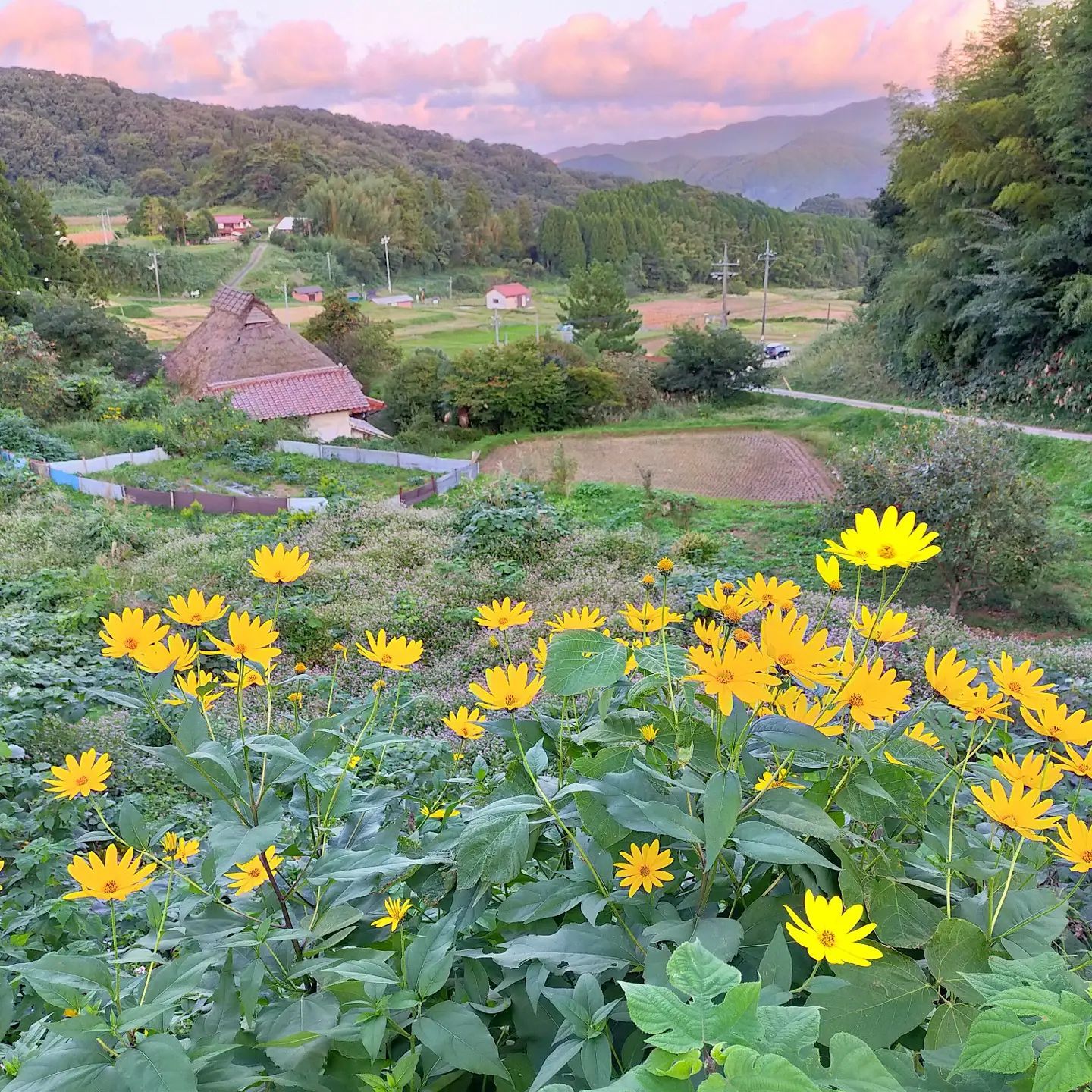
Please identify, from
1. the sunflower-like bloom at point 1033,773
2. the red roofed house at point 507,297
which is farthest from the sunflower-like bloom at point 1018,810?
the red roofed house at point 507,297

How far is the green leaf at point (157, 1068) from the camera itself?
2.07 feet

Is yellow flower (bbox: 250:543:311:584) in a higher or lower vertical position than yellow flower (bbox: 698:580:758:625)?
higher

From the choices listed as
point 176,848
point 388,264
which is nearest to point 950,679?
point 176,848

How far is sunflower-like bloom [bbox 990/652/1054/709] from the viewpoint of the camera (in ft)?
2.84

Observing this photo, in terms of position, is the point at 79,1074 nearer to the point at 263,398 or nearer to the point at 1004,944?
the point at 1004,944

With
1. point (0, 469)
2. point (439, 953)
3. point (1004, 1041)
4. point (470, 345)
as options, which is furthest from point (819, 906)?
point (470, 345)

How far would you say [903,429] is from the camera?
8.88 metres

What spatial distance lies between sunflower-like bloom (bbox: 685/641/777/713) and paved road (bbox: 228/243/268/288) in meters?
46.8

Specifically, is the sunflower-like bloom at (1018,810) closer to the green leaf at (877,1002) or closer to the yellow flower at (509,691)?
the green leaf at (877,1002)

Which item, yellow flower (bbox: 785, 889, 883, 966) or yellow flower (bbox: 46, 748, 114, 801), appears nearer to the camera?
yellow flower (bbox: 785, 889, 883, 966)

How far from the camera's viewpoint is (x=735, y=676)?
76cm

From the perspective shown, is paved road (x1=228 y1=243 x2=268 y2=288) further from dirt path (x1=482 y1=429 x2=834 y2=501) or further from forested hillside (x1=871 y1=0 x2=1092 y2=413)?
forested hillside (x1=871 y1=0 x2=1092 y2=413)

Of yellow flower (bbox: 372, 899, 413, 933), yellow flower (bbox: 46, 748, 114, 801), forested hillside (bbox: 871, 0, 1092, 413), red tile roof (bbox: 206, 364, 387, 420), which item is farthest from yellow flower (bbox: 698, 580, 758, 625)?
red tile roof (bbox: 206, 364, 387, 420)

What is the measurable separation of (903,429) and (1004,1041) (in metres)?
9.30
